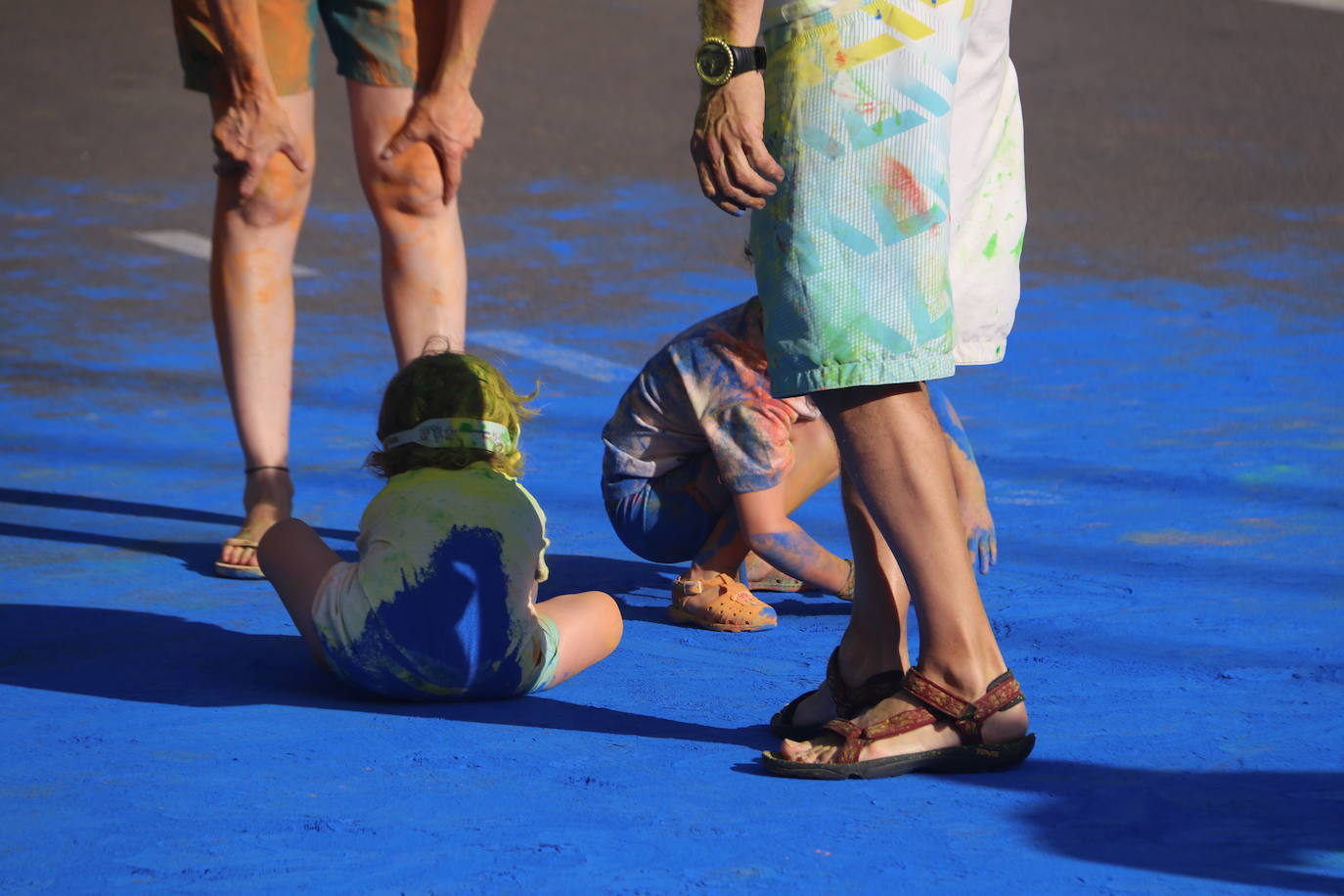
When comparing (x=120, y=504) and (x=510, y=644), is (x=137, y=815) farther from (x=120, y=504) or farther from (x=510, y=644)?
(x=120, y=504)

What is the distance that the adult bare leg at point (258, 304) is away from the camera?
4074 mm

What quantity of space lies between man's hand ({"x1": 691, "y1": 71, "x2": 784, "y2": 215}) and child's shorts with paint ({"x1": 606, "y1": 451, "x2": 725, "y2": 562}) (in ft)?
4.42

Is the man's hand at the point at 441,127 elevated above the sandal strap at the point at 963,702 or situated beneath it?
elevated above

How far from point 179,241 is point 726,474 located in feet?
14.6

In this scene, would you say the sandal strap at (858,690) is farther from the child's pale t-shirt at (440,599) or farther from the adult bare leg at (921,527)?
the child's pale t-shirt at (440,599)

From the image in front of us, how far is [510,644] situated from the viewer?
2977 millimetres

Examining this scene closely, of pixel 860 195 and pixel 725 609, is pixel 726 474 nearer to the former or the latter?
pixel 725 609

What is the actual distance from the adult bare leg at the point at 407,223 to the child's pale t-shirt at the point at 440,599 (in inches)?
48.4

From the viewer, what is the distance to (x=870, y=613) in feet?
9.02

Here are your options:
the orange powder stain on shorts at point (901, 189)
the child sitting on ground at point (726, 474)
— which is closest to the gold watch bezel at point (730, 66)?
the orange powder stain on shorts at point (901, 189)

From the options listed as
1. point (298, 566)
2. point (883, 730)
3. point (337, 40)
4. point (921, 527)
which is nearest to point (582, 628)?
point (298, 566)

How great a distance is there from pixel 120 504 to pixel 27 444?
63 centimetres

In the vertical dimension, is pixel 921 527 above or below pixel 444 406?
below

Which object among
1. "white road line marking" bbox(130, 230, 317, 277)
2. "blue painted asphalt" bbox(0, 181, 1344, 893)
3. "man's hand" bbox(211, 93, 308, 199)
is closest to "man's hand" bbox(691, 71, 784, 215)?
"blue painted asphalt" bbox(0, 181, 1344, 893)
